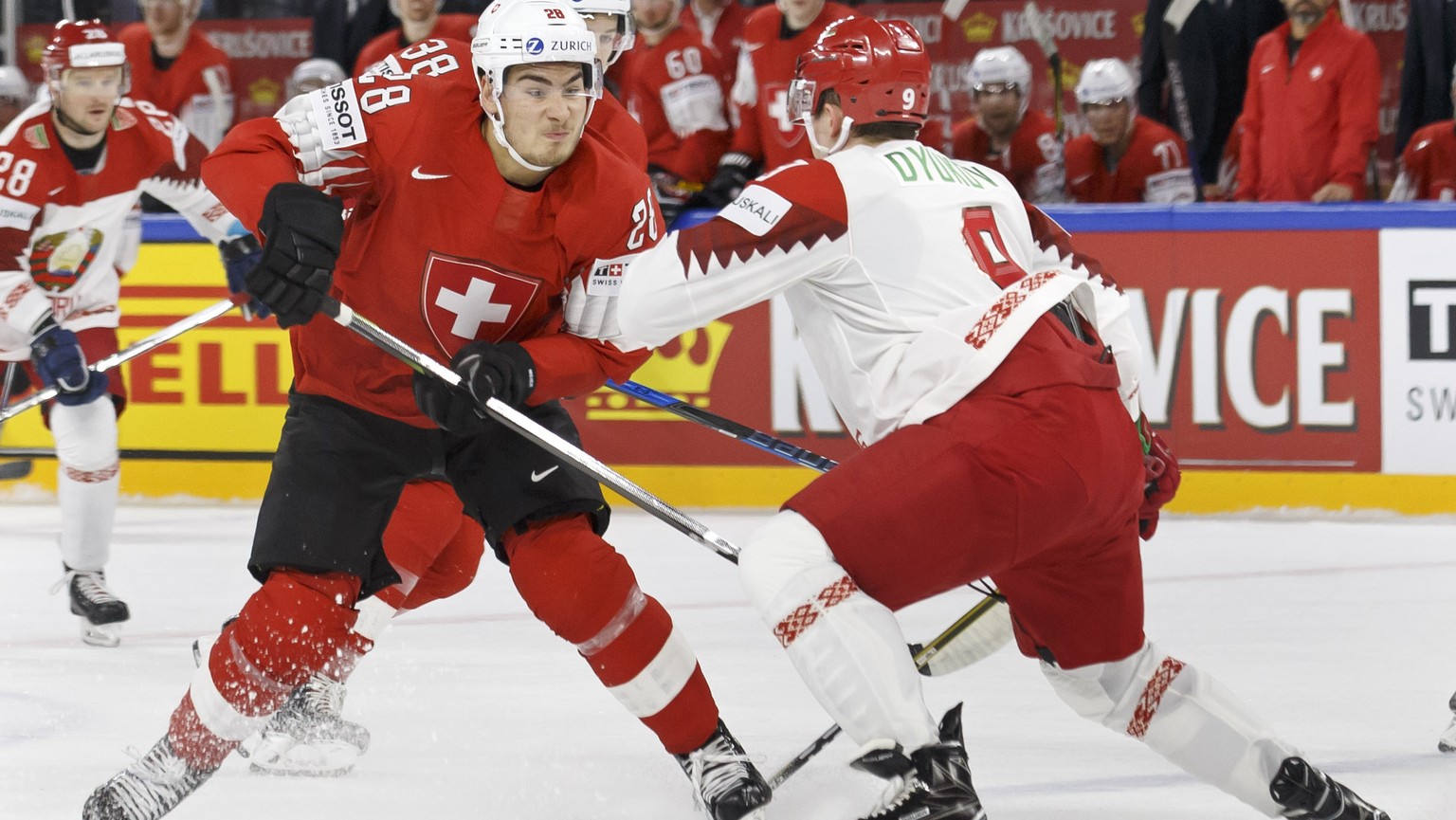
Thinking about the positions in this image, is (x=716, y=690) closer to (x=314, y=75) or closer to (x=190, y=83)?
(x=314, y=75)

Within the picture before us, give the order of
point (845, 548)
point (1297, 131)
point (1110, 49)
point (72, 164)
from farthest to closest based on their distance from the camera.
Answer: point (1110, 49), point (1297, 131), point (72, 164), point (845, 548)

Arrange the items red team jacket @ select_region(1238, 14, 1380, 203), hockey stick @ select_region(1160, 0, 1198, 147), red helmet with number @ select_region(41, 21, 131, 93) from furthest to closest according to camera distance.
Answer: hockey stick @ select_region(1160, 0, 1198, 147)
red team jacket @ select_region(1238, 14, 1380, 203)
red helmet with number @ select_region(41, 21, 131, 93)

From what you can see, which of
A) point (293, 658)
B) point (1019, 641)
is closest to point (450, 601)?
point (293, 658)

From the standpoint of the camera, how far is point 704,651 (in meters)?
4.21

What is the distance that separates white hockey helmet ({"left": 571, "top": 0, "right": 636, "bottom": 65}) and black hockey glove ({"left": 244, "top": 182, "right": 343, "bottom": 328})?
3.95 ft

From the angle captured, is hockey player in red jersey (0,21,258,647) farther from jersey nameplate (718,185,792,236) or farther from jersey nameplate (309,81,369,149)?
jersey nameplate (718,185,792,236)

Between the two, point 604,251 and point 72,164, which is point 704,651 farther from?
point 72,164

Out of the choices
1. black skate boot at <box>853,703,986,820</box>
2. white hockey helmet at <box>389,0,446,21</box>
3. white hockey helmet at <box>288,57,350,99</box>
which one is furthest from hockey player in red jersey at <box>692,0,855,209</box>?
black skate boot at <box>853,703,986,820</box>

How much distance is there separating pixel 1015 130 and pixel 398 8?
Answer: 2073mm

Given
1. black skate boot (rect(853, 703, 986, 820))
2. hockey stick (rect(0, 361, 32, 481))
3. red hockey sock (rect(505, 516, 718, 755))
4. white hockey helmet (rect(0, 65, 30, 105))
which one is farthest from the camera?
white hockey helmet (rect(0, 65, 30, 105))

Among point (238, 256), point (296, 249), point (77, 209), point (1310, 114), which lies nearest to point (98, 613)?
point (238, 256)

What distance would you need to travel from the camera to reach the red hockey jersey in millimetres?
6980

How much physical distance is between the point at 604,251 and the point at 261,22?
5.24 meters

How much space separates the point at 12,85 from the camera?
6977 mm
